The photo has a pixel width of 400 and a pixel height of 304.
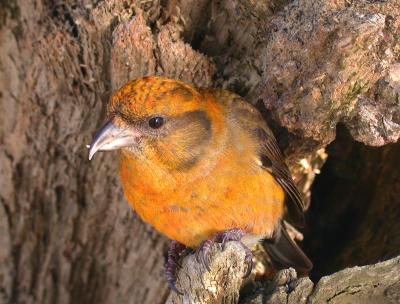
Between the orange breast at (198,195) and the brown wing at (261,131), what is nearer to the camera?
the orange breast at (198,195)

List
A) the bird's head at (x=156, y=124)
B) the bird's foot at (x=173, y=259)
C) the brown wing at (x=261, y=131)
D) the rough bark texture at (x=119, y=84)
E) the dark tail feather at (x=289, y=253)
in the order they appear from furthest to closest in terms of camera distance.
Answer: the dark tail feather at (x=289, y=253)
the bird's foot at (x=173, y=259)
the brown wing at (x=261, y=131)
the rough bark texture at (x=119, y=84)
the bird's head at (x=156, y=124)

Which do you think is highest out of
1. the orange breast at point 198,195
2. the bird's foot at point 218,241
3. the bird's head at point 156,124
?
the bird's head at point 156,124

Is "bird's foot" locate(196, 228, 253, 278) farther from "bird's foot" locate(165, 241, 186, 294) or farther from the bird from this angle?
"bird's foot" locate(165, 241, 186, 294)

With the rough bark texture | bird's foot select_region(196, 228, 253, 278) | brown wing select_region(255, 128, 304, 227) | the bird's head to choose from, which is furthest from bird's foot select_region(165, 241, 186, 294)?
the bird's head

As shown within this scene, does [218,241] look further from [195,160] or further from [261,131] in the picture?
[261,131]

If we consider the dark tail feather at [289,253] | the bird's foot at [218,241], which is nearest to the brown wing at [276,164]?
the dark tail feather at [289,253]

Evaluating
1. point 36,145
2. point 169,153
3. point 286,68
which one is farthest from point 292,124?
point 36,145

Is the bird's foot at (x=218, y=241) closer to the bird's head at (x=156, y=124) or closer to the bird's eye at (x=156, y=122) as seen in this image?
the bird's head at (x=156, y=124)
